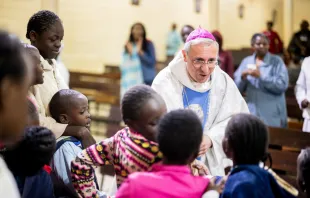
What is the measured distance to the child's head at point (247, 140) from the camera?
8.19 ft

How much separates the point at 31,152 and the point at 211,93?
51.5 inches

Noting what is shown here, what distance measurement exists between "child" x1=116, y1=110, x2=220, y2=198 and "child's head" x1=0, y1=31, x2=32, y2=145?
752mm

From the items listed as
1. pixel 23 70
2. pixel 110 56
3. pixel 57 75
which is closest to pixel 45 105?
pixel 57 75

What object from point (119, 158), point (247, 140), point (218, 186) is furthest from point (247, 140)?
point (119, 158)

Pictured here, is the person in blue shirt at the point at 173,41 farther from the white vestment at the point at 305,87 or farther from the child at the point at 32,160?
the child at the point at 32,160

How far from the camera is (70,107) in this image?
3371 mm

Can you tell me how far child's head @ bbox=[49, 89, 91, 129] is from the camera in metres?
3.37

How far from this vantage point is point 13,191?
1.92 m

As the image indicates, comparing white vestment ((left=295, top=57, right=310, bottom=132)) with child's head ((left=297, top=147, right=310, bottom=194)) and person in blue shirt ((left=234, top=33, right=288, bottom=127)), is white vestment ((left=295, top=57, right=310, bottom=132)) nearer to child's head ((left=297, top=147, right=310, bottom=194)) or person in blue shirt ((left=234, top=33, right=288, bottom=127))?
person in blue shirt ((left=234, top=33, right=288, bottom=127))

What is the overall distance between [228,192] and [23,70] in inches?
42.8

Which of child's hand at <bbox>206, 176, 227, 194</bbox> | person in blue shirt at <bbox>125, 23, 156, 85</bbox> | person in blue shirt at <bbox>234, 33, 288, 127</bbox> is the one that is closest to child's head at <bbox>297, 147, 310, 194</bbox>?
child's hand at <bbox>206, 176, 227, 194</bbox>

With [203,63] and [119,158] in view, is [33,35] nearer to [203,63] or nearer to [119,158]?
[203,63]

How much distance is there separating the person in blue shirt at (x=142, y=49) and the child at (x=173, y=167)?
708 cm

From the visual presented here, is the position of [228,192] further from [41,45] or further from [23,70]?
[41,45]
